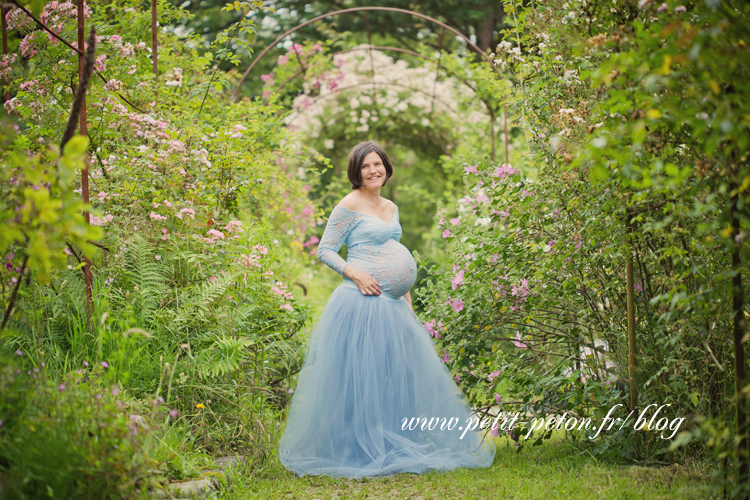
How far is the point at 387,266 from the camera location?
3.53 metres

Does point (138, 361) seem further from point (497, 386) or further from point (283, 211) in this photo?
point (283, 211)

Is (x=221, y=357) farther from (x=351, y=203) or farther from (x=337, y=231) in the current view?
(x=351, y=203)

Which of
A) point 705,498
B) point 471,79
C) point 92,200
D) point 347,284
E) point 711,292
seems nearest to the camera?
point 711,292

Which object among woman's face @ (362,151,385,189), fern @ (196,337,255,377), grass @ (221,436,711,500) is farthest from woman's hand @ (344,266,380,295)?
grass @ (221,436,711,500)

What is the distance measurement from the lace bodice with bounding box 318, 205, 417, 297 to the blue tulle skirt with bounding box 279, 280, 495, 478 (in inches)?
4.6

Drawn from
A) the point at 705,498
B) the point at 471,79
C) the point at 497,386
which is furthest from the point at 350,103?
the point at 705,498

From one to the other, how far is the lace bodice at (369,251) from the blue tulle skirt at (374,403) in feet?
0.39

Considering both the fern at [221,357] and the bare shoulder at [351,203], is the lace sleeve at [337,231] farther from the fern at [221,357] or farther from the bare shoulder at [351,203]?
the fern at [221,357]

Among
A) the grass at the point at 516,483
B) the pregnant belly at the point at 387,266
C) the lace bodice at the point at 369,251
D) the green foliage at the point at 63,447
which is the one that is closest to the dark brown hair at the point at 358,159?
the lace bodice at the point at 369,251

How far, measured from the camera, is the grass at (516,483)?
247 cm

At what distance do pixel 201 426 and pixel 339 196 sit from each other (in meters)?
6.79

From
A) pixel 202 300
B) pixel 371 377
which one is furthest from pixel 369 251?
pixel 202 300

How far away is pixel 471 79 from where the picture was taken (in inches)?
309

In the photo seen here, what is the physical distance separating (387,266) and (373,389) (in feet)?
2.36
